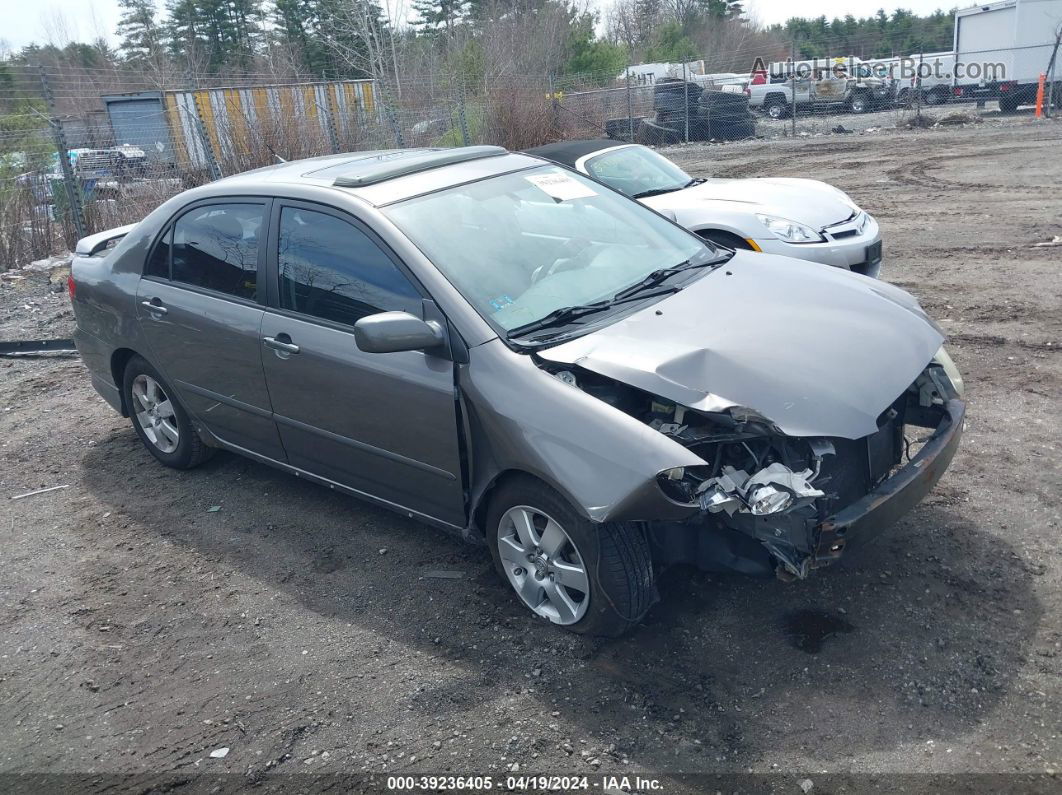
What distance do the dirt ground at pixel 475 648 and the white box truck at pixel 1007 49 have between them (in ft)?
76.1

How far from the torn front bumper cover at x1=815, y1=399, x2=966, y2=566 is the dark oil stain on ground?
400mm

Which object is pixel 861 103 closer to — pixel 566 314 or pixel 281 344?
pixel 566 314

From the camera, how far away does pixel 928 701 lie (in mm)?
3117

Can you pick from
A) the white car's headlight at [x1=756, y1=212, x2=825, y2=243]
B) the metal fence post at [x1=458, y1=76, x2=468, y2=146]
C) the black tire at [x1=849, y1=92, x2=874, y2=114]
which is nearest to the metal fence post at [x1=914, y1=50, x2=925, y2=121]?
the black tire at [x1=849, y1=92, x2=874, y2=114]

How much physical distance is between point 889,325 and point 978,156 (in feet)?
49.9

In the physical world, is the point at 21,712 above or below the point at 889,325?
below

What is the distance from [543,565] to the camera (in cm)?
363

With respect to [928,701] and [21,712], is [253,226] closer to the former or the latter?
[21,712]

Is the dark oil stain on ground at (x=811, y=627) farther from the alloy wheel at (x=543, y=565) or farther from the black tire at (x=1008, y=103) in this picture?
the black tire at (x=1008, y=103)

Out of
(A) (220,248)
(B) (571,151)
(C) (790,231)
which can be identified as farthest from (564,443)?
(B) (571,151)

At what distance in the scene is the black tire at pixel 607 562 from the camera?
3.37 meters

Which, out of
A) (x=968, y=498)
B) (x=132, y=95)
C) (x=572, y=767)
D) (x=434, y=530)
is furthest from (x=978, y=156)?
(x=132, y=95)

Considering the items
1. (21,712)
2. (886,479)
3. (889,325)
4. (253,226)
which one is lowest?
(21,712)

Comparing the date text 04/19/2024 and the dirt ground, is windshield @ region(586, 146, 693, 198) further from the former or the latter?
the date text 04/19/2024
